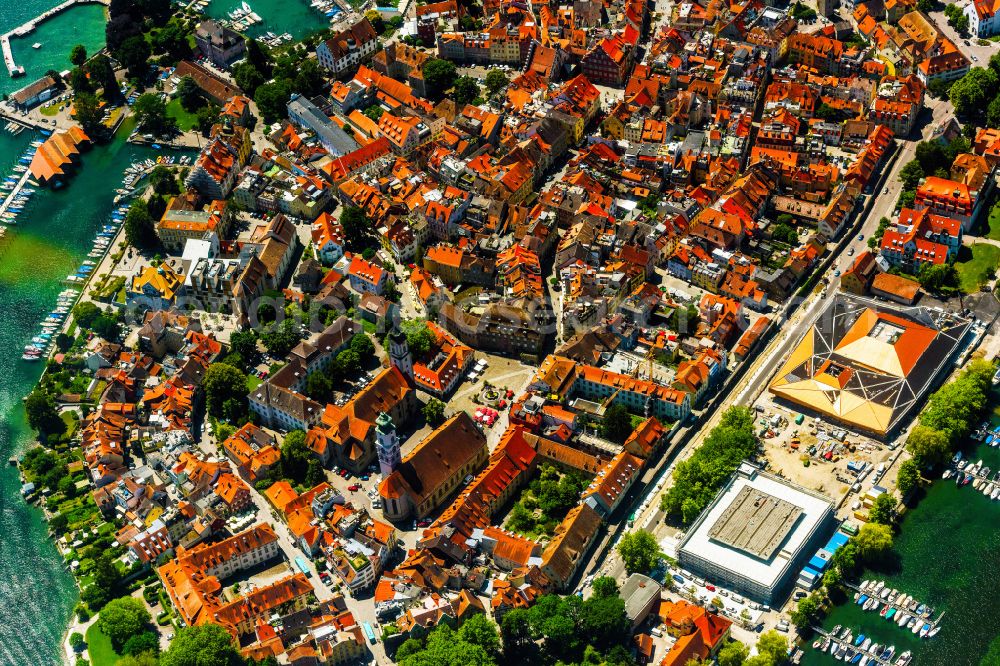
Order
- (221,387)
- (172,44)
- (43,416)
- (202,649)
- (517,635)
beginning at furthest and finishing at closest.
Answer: (172,44), (221,387), (43,416), (517,635), (202,649)

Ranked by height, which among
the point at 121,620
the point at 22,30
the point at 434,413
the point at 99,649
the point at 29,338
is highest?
the point at 434,413

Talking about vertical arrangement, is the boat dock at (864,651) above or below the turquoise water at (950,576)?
below

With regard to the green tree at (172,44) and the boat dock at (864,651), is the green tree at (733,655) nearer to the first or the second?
the boat dock at (864,651)

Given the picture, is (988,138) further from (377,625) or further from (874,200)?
(377,625)

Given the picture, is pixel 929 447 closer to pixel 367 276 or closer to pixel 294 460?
pixel 294 460

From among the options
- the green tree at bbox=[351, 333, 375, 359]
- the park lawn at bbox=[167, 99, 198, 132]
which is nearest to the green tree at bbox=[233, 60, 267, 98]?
the park lawn at bbox=[167, 99, 198, 132]

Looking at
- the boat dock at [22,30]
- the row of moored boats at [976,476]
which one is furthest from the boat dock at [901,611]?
the boat dock at [22,30]

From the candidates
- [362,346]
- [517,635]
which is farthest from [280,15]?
[517,635]
